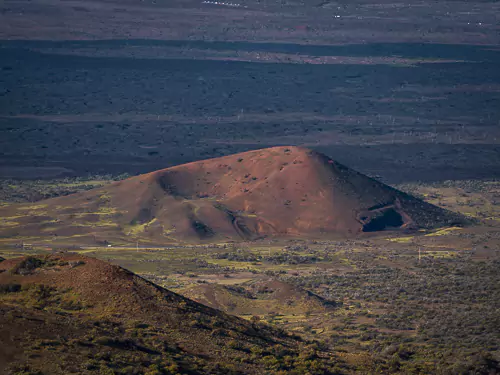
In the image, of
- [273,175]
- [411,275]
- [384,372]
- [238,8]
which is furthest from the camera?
[238,8]

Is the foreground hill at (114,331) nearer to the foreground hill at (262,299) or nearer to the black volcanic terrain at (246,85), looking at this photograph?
the foreground hill at (262,299)

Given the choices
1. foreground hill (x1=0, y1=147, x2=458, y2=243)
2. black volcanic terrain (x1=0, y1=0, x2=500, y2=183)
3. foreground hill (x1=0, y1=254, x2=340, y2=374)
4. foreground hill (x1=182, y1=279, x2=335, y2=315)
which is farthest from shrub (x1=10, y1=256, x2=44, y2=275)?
black volcanic terrain (x1=0, y1=0, x2=500, y2=183)

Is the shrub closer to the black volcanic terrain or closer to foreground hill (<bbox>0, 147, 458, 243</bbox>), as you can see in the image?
foreground hill (<bbox>0, 147, 458, 243</bbox>)

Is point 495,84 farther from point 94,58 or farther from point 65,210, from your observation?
point 65,210

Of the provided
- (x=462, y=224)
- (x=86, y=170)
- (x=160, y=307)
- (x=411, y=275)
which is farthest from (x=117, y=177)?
(x=160, y=307)

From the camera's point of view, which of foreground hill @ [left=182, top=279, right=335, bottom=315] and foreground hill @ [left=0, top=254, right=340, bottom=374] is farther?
foreground hill @ [left=182, top=279, right=335, bottom=315]

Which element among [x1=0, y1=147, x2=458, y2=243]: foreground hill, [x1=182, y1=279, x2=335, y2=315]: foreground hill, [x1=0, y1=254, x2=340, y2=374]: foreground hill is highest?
[x1=0, y1=254, x2=340, y2=374]: foreground hill
